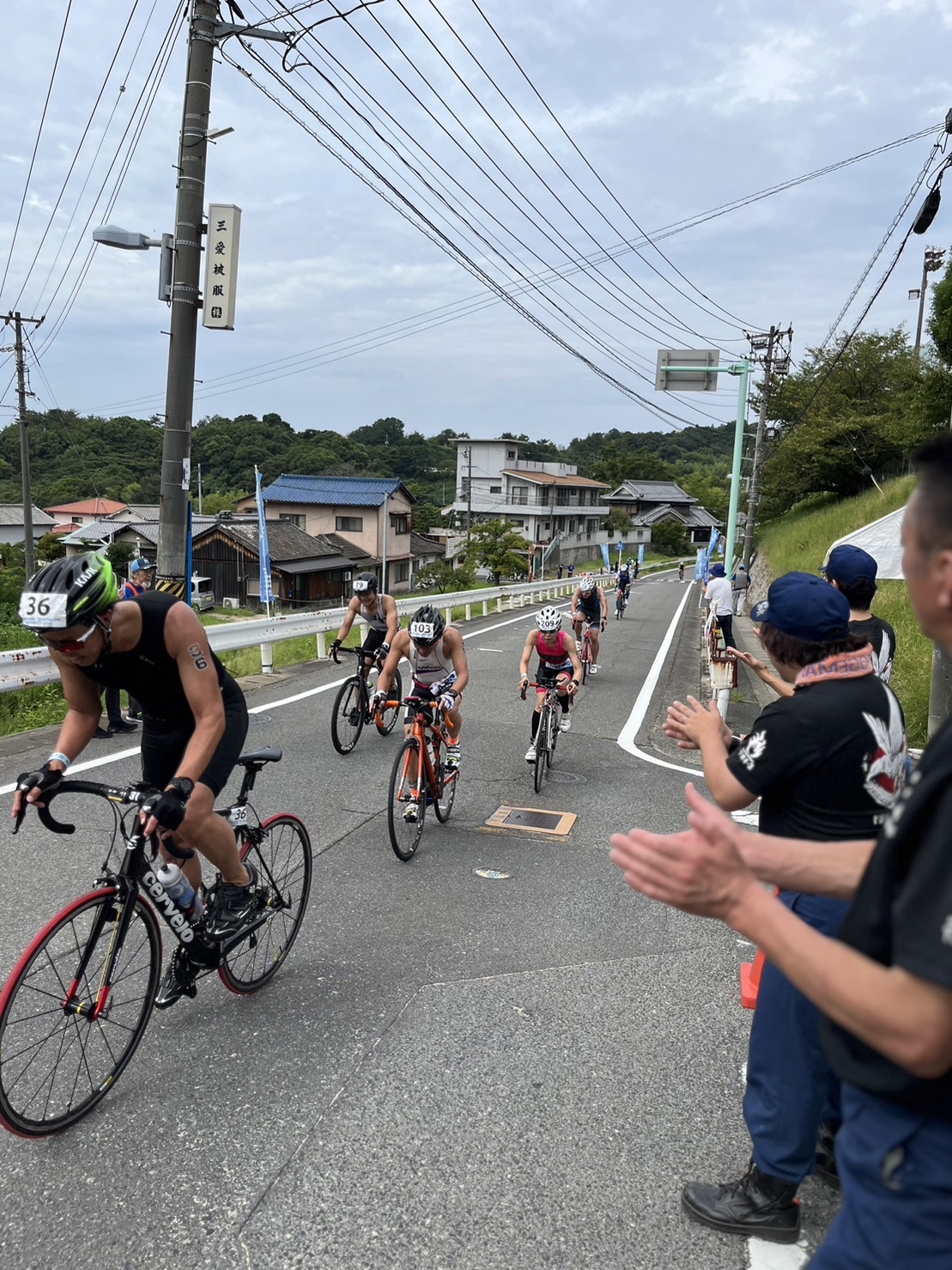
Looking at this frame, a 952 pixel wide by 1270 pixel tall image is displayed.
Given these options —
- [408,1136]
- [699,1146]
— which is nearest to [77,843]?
[408,1136]

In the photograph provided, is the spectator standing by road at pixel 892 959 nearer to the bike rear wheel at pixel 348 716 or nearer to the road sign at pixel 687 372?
the bike rear wheel at pixel 348 716

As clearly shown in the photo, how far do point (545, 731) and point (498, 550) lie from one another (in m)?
41.9

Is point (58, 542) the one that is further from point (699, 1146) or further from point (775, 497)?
point (699, 1146)

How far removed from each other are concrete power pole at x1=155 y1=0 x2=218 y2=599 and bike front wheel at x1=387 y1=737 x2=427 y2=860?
17.5 feet

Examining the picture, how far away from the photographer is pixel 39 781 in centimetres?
299

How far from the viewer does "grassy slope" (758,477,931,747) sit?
10.3 metres

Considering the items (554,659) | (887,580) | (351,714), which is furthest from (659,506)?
(351,714)

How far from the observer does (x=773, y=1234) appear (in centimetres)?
257

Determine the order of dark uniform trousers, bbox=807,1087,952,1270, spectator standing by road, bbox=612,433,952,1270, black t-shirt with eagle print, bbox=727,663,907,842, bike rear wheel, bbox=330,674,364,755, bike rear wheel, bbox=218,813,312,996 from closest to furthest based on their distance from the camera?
spectator standing by road, bbox=612,433,952,1270 < dark uniform trousers, bbox=807,1087,952,1270 < black t-shirt with eagle print, bbox=727,663,907,842 < bike rear wheel, bbox=218,813,312,996 < bike rear wheel, bbox=330,674,364,755

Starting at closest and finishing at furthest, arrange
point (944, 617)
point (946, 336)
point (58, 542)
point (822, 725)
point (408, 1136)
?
point (944, 617), point (822, 725), point (408, 1136), point (946, 336), point (58, 542)

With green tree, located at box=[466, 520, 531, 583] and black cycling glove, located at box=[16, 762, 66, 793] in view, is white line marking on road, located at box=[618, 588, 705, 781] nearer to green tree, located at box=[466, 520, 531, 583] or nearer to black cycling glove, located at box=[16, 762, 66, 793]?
black cycling glove, located at box=[16, 762, 66, 793]

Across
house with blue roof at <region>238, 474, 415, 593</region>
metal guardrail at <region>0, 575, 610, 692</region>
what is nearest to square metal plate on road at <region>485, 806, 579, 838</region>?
metal guardrail at <region>0, 575, 610, 692</region>

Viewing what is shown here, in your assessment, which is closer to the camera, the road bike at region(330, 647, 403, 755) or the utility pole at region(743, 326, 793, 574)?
the road bike at region(330, 647, 403, 755)

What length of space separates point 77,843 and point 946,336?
2034 cm
